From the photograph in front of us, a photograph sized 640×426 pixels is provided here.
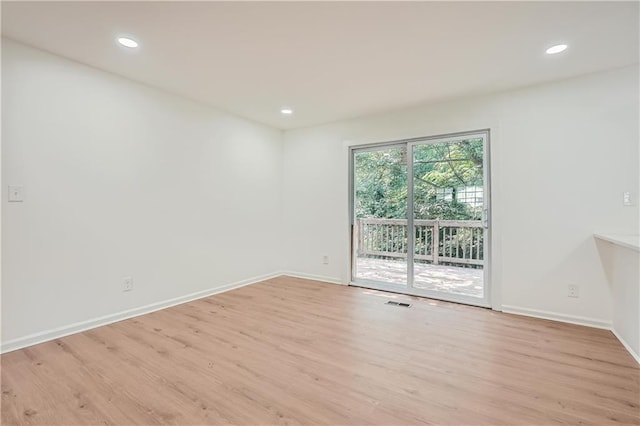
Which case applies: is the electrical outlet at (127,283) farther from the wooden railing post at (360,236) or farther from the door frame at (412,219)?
the wooden railing post at (360,236)

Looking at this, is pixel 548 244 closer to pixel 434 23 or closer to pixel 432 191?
pixel 432 191

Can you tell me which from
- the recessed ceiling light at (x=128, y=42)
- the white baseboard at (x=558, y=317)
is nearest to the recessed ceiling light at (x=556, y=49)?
the white baseboard at (x=558, y=317)

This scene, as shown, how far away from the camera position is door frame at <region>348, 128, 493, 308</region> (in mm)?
3510

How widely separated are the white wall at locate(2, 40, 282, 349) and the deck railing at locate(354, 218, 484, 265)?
1857 mm

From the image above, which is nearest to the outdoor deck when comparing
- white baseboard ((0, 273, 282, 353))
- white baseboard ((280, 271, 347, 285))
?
white baseboard ((280, 271, 347, 285))

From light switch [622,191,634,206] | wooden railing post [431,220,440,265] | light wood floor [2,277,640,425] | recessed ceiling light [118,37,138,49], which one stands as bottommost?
light wood floor [2,277,640,425]

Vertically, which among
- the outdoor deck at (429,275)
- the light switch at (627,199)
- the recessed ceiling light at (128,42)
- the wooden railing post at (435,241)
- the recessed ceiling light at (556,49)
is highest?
the recessed ceiling light at (128,42)

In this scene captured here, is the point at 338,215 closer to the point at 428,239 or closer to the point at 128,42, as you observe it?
the point at 428,239

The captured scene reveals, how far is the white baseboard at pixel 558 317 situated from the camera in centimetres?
291

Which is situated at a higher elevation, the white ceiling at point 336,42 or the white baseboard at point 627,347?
the white ceiling at point 336,42

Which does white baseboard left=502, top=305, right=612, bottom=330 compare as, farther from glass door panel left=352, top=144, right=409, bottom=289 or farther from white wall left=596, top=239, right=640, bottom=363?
glass door panel left=352, top=144, right=409, bottom=289

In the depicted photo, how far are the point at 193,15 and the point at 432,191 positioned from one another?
311cm

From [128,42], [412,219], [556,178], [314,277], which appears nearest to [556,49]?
[556,178]

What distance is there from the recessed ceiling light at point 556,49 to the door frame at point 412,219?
1.03 metres
